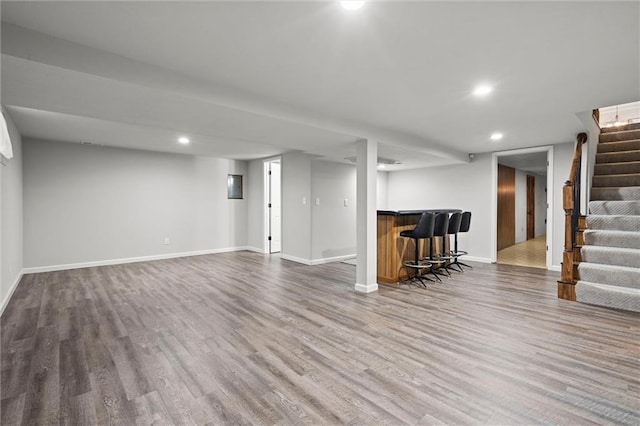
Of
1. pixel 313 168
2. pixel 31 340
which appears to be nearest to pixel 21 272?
pixel 31 340

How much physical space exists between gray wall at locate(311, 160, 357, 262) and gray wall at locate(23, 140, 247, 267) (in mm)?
2585

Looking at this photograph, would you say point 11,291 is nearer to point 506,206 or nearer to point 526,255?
point 526,255

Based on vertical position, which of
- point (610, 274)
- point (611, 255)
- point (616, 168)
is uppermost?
point (616, 168)

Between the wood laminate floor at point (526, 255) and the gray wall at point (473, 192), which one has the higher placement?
the gray wall at point (473, 192)

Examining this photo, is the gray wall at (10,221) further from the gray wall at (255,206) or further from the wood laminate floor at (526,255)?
the wood laminate floor at (526,255)

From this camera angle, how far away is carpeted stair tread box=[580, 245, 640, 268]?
351 centimetres

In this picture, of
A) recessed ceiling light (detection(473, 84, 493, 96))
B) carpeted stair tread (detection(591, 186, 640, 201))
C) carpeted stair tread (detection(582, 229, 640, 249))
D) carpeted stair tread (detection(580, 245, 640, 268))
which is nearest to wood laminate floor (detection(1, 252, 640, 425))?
carpeted stair tread (detection(580, 245, 640, 268))

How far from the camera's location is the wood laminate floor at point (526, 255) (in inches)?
235

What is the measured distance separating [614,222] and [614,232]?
22cm

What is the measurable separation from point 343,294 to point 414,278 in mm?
1448

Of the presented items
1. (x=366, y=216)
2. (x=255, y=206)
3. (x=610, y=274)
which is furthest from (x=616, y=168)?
(x=255, y=206)

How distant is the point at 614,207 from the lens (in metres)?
4.20

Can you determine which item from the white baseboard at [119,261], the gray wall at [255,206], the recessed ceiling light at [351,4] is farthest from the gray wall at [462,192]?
the recessed ceiling light at [351,4]

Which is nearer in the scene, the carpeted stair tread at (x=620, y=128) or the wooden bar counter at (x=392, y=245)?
the wooden bar counter at (x=392, y=245)
